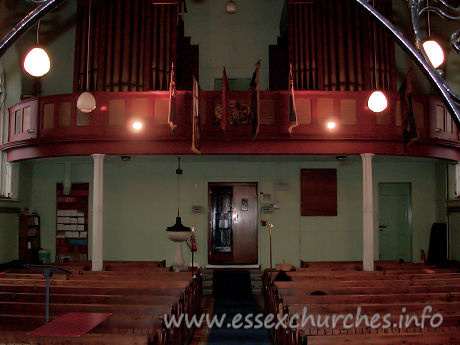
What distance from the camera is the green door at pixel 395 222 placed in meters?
13.2

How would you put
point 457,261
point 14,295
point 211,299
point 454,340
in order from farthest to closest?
1. point 457,261
2. point 211,299
3. point 14,295
4. point 454,340

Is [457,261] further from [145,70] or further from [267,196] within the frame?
[145,70]

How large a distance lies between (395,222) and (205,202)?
5.90 m

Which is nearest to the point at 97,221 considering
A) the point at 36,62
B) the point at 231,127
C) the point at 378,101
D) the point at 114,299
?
the point at 231,127

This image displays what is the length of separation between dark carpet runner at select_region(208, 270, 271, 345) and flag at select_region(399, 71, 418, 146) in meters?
5.04

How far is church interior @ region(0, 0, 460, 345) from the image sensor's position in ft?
20.0

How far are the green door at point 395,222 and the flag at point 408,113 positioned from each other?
4.06 metres

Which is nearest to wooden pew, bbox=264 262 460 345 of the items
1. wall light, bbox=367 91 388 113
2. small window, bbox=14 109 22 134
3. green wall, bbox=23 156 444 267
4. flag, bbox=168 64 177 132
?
wall light, bbox=367 91 388 113

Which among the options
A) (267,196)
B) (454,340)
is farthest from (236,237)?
(454,340)

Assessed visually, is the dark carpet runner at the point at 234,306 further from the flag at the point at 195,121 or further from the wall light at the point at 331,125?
the wall light at the point at 331,125

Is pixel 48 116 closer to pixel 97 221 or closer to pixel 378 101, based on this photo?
pixel 97 221

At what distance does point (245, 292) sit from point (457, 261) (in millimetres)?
5918

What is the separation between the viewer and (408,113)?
9305 mm

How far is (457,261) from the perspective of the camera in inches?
464
